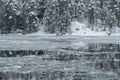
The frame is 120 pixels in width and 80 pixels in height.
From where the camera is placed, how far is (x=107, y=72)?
2381cm

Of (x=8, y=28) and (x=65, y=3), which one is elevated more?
(x=65, y=3)

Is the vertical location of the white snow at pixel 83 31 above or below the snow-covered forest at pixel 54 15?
below

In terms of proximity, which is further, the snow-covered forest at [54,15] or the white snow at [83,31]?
the snow-covered forest at [54,15]

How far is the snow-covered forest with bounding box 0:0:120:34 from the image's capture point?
97.3 meters

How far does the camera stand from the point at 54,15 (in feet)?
325

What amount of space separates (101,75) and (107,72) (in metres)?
1.51

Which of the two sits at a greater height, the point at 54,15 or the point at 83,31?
the point at 54,15

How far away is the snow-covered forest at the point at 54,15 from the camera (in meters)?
97.3

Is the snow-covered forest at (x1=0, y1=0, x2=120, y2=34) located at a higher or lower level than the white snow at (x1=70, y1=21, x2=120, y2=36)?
Result: higher

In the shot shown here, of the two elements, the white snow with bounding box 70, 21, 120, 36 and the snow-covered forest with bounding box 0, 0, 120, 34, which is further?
the snow-covered forest with bounding box 0, 0, 120, 34

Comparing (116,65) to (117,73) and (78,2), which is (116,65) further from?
(78,2)

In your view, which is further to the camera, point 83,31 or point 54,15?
point 54,15

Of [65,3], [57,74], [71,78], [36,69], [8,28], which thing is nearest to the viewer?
[71,78]

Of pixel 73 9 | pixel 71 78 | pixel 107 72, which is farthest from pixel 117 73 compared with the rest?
pixel 73 9
